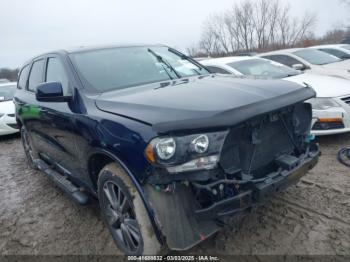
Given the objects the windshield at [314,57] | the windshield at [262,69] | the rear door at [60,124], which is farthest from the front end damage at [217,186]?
the windshield at [314,57]

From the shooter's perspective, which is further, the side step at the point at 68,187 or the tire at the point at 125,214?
the side step at the point at 68,187

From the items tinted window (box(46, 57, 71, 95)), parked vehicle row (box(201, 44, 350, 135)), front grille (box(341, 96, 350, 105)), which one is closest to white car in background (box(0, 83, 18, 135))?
tinted window (box(46, 57, 71, 95))

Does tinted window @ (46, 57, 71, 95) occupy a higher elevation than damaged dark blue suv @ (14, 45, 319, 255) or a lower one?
higher

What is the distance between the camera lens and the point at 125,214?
2570 millimetres

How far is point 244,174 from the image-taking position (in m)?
2.23

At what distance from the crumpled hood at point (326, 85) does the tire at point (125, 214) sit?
10.5ft

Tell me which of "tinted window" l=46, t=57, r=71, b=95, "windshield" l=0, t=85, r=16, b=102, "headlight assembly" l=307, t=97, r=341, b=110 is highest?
"tinted window" l=46, t=57, r=71, b=95

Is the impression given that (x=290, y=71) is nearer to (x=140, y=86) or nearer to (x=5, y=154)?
(x=140, y=86)

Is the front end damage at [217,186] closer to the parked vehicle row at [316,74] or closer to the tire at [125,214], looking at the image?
the tire at [125,214]

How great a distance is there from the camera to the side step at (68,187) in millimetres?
3150

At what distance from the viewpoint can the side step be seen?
3.15 meters

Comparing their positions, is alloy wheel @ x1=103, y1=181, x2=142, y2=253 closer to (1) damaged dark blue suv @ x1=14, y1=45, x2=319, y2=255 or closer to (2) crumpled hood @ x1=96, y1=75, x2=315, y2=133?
(1) damaged dark blue suv @ x1=14, y1=45, x2=319, y2=255

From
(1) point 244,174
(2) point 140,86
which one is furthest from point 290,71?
(1) point 244,174

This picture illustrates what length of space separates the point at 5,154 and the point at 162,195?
5880 millimetres
